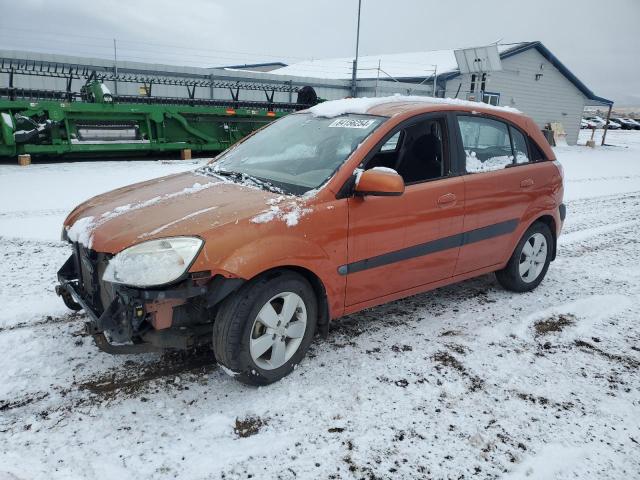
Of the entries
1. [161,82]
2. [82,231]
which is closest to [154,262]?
[82,231]

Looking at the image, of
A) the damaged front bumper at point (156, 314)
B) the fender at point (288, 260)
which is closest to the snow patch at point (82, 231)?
the damaged front bumper at point (156, 314)

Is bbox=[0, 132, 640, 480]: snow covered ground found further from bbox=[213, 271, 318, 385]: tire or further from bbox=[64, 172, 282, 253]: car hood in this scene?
bbox=[64, 172, 282, 253]: car hood

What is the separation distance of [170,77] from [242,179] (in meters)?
15.9

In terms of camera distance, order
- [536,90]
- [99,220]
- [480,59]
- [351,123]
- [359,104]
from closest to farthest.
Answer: [99,220]
[351,123]
[359,104]
[480,59]
[536,90]

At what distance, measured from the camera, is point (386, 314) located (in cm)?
390

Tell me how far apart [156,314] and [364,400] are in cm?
124

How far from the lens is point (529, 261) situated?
438 cm

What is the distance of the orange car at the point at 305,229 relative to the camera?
8.29ft

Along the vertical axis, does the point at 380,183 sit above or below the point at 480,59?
below

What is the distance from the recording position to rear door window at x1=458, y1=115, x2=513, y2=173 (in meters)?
3.73

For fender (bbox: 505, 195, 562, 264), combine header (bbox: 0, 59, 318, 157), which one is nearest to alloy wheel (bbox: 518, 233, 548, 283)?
fender (bbox: 505, 195, 562, 264)

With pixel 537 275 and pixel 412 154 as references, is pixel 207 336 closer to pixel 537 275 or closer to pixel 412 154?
pixel 412 154

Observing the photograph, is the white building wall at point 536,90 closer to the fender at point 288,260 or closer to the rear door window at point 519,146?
the rear door window at point 519,146

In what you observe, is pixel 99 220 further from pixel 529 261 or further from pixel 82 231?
pixel 529 261
